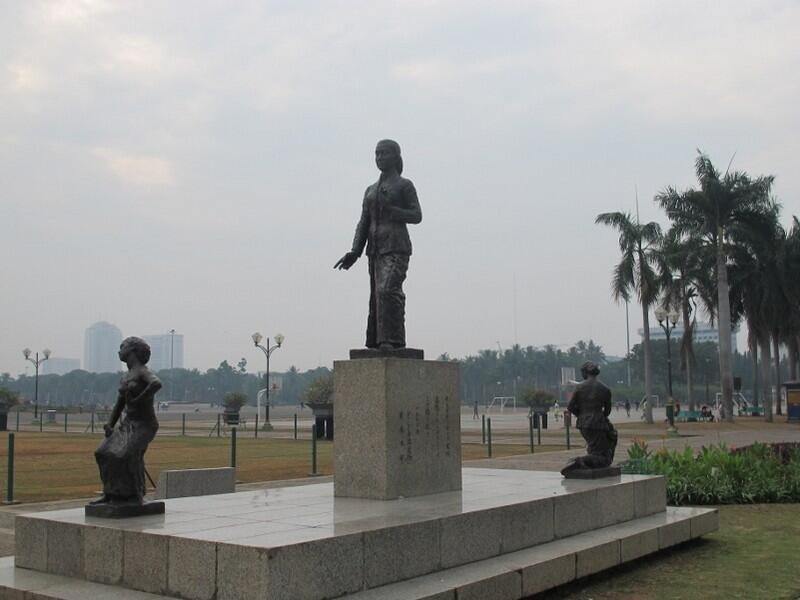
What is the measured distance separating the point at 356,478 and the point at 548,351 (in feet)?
447

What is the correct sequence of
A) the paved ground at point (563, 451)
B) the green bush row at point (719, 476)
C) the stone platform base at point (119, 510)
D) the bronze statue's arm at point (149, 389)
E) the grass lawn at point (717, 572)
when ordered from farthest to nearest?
the paved ground at point (563, 451)
the green bush row at point (719, 476)
the grass lawn at point (717, 572)
the bronze statue's arm at point (149, 389)
the stone platform base at point (119, 510)

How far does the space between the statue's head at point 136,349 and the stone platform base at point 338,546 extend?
1.32m

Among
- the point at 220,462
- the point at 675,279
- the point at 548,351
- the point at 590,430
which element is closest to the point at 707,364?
the point at 548,351

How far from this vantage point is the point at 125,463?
6664 mm

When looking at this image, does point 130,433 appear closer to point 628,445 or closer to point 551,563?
point 551,563

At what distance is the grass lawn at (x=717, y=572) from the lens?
7.05 m

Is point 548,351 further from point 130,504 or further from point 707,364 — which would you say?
point 130,504

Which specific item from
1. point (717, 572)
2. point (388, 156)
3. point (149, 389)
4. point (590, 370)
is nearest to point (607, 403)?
point (590, 370)

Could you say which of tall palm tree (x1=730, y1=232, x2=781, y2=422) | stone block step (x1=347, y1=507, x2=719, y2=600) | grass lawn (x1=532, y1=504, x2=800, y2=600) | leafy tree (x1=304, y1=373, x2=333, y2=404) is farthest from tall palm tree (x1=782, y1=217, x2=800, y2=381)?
stone block step (x1=347, y1=507, x2=719, y2=600)

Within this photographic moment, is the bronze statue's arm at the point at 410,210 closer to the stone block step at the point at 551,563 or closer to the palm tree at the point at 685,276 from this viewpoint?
the stone block step at the point at 551,563

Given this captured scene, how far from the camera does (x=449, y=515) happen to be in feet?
21.4

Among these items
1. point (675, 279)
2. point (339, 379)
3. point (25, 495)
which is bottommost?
point (25, 495)

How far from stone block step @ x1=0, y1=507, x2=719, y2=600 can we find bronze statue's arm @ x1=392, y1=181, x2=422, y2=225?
3784mm

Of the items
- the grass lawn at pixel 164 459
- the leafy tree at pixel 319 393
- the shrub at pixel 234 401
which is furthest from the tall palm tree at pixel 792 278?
the shrub at pixel 234 401
